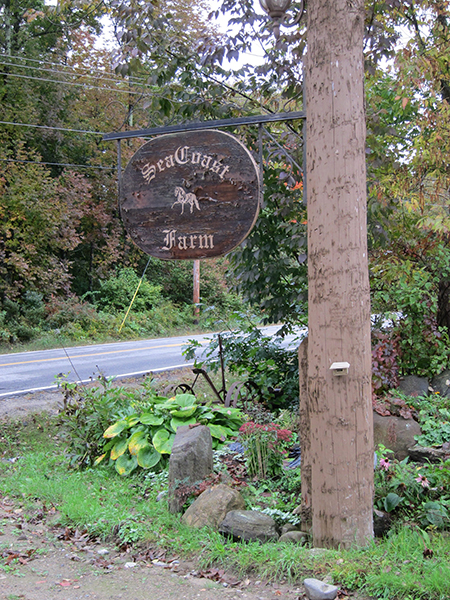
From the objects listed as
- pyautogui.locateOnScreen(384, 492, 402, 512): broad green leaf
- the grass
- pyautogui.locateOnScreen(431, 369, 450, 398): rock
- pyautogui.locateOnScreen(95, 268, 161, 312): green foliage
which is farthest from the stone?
pyautogui.locateOnScreen(95, 268, 161, 312): green foliage

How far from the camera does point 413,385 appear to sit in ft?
21.2

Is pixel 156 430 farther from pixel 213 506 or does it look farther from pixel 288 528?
pixel 288 528

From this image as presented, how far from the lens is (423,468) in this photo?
4.48 meters

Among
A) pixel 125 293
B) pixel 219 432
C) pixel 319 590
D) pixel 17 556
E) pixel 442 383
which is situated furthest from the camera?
pixel 125 293

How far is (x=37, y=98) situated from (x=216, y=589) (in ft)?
61.7

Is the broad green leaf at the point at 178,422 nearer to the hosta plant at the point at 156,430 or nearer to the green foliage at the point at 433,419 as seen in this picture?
the hosta plant at the point at 156,430

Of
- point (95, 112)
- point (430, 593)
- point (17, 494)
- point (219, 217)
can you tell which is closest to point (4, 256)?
point (95, 112)

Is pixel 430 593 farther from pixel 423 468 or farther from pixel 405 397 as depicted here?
pixel 405 397

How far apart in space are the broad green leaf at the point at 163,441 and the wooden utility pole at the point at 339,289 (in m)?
1.85

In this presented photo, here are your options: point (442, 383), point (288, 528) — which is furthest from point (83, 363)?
point (288, 528)

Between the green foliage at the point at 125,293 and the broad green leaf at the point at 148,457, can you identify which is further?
the green foliage at the point at 125,293

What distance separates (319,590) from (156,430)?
103 inches

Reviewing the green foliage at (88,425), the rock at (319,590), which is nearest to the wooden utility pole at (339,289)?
the rock at (319,590)

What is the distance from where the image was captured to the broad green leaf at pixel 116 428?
5.37 m
